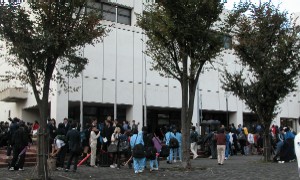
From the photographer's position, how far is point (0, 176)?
1387 centimetres

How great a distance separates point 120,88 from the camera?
31438 mm

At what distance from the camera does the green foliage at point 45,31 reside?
39.7 ft

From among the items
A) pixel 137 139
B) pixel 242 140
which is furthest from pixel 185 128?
pixel 242 140

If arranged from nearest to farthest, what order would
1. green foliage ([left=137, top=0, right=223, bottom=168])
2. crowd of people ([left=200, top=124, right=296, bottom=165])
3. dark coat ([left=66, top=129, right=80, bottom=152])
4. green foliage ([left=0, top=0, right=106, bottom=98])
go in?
1. green foliage ([left=0, top=0, right=106, bottom=98])
2. dark coat ([left=66, top=129, right=80, bottom=152])
3. green foliage ([left=137, top=0, right=223, bottom=168])
4. crowd of people ([left=200, top=124, right=296, bottom=165])

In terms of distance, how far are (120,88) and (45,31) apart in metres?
19.4

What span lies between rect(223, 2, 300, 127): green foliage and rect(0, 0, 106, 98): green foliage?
9336mm

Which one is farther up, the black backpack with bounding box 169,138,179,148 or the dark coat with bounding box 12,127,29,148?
the dark coat with bounding box 12,127,29,148

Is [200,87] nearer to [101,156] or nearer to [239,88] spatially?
[239,88]

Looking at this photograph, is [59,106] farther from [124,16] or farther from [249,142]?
[249,142]

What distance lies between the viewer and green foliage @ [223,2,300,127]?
20.0 meters

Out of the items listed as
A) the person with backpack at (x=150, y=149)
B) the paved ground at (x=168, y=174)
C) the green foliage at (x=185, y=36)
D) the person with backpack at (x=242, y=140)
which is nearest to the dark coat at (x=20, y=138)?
the paved ground at (x=168, y=174)

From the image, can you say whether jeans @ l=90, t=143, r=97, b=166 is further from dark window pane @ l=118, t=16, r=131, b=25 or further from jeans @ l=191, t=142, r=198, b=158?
dark window pane @ l=118, t=16, r=131, b=25

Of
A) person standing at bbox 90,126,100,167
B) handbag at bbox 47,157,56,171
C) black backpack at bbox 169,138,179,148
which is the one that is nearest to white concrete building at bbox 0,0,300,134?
black backpack at bbox 169,138,179,148

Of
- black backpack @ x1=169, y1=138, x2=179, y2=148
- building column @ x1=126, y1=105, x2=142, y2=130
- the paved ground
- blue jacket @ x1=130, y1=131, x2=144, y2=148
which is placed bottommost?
the paved ground
